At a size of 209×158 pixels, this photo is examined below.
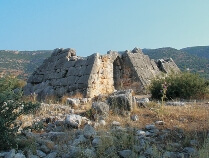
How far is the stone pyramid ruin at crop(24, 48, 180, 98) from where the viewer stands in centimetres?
1411

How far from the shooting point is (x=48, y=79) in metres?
16.6

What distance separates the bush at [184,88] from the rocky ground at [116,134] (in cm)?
450

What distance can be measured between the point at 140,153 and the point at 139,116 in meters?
2.54

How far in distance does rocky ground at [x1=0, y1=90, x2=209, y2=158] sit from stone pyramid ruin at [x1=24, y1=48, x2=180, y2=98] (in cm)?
605

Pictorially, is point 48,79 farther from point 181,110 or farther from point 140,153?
point 140,153

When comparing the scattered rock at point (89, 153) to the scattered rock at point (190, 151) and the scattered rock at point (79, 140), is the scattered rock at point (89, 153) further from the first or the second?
the scattered rock at point (190, 151)

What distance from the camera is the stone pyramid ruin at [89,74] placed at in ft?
46.3

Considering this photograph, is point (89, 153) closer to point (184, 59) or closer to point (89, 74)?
point (89, 74)

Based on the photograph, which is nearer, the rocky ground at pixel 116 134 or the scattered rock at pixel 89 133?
the rocky ground at pixel 116 134

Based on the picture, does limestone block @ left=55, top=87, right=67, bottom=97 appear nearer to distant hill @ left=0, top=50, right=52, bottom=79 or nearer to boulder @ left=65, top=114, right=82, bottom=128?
boulder @ left=65, top=114, right=82, bottom=128

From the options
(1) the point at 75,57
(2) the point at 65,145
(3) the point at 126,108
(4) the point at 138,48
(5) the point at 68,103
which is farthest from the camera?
(4) the point at 138,48

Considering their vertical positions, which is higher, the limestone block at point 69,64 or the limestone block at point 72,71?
the limestone block at point 69,64

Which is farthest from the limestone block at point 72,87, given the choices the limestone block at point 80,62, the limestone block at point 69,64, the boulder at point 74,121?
the boulder at point 74,121

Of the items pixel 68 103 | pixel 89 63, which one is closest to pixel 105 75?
pixel 89 63
